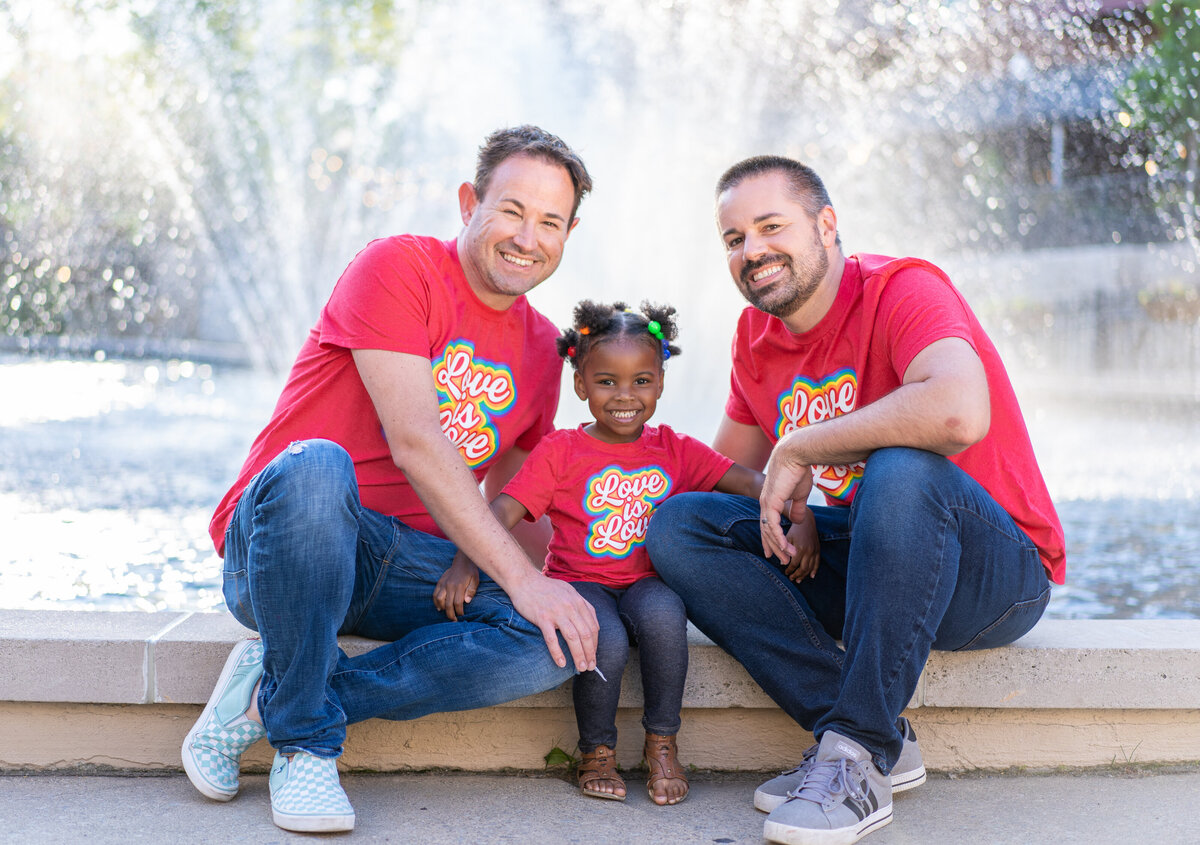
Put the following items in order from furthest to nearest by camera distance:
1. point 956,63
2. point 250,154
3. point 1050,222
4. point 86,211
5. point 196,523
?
point 86,211, point 250,154, point 1050,222, point 956,63, point 196,523

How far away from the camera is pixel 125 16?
14281mm

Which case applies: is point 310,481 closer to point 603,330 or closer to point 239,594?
point 239,594

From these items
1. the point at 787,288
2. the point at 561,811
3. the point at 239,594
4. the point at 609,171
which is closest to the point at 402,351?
the point at 239,594

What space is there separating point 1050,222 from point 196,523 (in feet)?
46.4

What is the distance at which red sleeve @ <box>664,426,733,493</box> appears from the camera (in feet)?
8.97

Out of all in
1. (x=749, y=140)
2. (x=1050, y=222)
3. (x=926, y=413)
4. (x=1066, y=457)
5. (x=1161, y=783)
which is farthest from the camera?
(x=1050, y=222)

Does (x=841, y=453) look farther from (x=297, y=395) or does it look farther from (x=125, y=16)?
(x=125, y=16)

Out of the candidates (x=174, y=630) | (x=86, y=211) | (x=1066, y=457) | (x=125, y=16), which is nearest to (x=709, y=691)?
(x=174, y=630)

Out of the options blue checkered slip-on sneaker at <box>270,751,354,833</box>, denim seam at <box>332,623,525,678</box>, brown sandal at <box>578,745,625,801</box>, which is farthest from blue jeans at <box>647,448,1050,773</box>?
blue checkered slip-on sneaker at <box>270,751,354,833</box>

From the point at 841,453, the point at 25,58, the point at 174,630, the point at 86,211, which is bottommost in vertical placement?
the point at 174,630

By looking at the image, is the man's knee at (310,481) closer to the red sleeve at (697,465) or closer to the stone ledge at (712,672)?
the stone ledge at (712,672)

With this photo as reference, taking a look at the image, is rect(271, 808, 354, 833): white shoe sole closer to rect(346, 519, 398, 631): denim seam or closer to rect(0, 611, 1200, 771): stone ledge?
rect(0, 611, 1200, 771): stone ledge

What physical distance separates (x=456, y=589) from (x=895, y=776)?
1002 mm

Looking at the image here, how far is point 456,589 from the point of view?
2.33 meters
